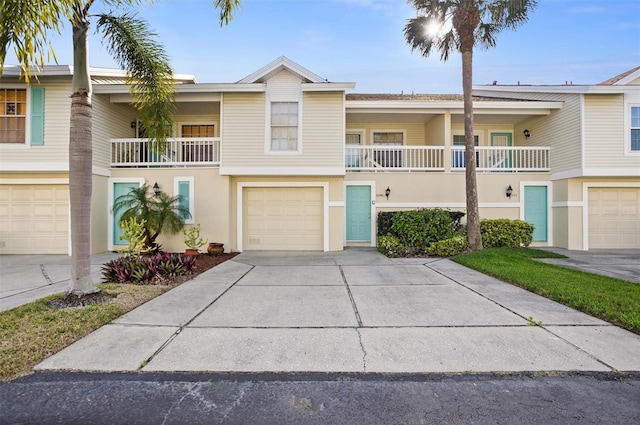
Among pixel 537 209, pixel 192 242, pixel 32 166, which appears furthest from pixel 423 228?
pixel 32 166

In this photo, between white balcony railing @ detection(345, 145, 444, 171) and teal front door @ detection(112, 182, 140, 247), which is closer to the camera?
teal front door @ detection(112, 182, 140, 247)

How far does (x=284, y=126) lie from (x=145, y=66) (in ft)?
16.5

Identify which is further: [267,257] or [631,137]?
[631,137]

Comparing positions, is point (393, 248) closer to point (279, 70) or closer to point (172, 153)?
point (279, 70)

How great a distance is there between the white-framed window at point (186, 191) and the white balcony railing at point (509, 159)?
374 inches

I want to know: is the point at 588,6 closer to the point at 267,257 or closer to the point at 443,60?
the point at 443,60

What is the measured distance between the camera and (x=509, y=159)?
13.0 m

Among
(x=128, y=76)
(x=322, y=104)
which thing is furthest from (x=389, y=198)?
(x=128, y=76)

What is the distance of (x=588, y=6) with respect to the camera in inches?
488

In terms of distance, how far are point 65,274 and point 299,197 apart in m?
6.86

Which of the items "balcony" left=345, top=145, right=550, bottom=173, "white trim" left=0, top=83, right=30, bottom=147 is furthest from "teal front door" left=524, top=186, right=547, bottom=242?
"white trim" left=0, top=83, right=30, bottom=147

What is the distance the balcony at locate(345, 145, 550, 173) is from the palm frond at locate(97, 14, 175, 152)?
22.5 feet

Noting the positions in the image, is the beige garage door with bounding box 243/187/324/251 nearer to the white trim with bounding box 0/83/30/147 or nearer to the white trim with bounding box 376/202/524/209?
the white trim with bounding box 376/202/524/209

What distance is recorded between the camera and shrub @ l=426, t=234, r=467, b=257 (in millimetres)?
10164
